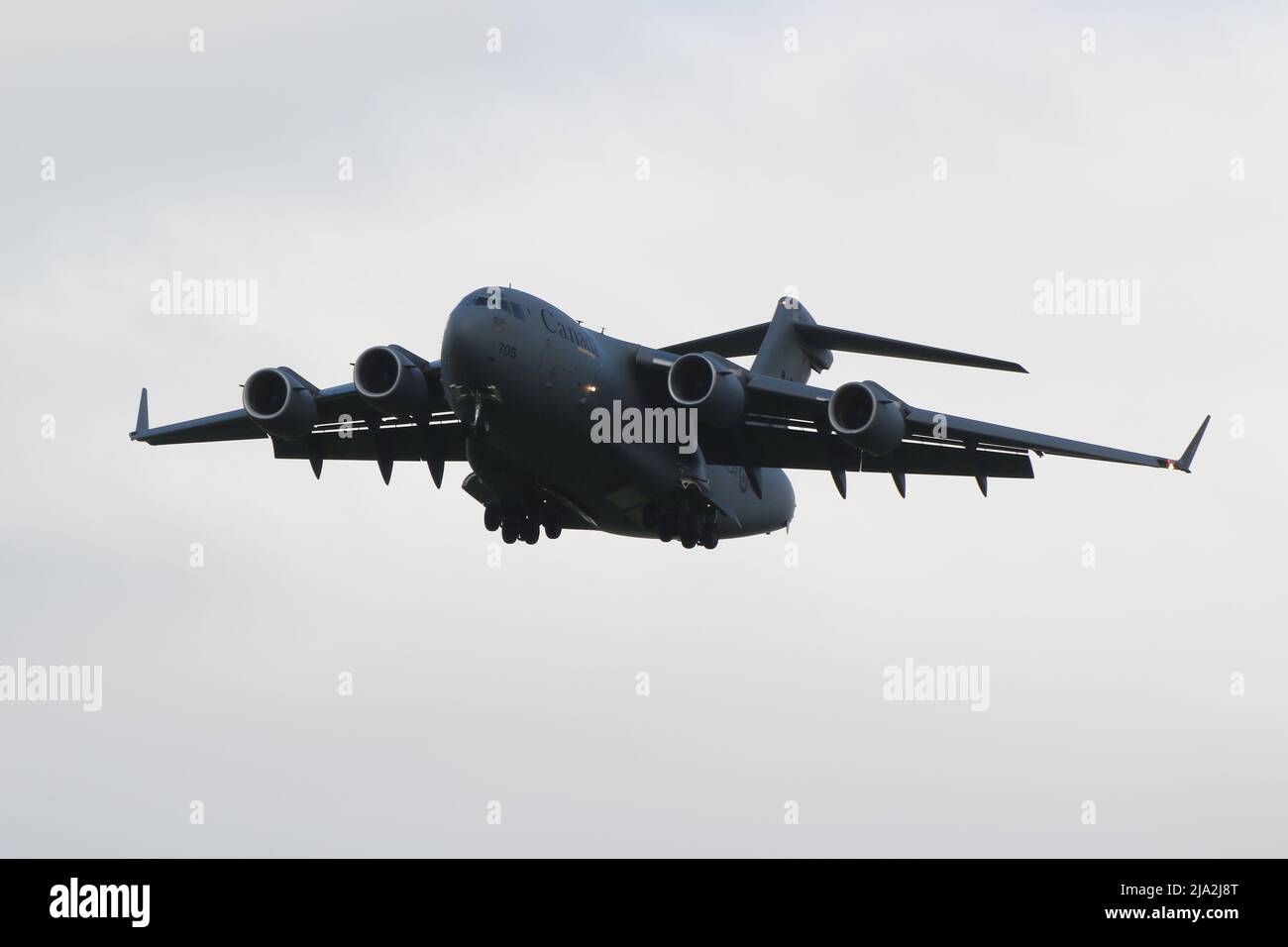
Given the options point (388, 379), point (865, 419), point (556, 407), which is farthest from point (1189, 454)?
point (388, 379)

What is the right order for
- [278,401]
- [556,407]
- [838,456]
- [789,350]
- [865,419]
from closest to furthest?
[556,407] < [865,419] < [278,401] < [838,456] < [789,350]

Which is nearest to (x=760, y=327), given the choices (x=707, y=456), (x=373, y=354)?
(x=707, y=456)

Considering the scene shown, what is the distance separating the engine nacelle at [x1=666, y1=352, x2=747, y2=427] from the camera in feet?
80.4

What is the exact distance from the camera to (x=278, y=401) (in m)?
25.2

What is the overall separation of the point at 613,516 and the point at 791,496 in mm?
4192

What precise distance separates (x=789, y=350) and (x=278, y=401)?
8.43m

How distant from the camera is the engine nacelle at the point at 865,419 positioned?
24156mm

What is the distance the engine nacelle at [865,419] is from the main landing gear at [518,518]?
15.5ft

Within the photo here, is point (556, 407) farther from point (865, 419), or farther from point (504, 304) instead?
point (865, 419)

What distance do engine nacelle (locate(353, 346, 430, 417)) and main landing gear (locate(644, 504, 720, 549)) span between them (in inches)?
153

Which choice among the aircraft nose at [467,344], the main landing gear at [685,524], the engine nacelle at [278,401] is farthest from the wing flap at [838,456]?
the engine nacelle at [278,401]

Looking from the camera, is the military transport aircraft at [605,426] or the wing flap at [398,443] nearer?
the military transport aircraft at [605,426]

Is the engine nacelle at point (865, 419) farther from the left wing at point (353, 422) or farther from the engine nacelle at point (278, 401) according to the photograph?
the engine nacelle at point (278, 401)

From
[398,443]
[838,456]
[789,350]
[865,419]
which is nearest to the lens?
[865,419]
